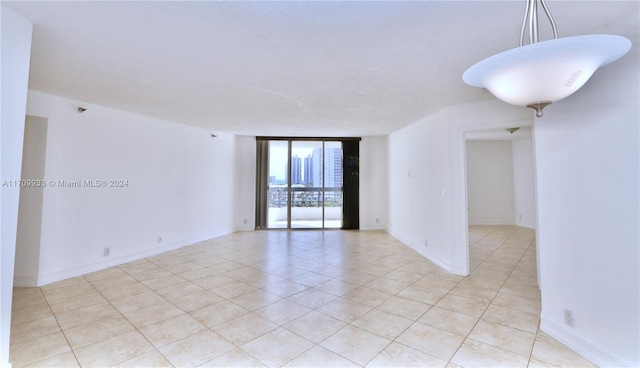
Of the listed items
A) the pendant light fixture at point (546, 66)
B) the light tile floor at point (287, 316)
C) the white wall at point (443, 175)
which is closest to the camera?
the pendant light fixture at point (546, 66)

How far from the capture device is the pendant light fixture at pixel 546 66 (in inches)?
35.6

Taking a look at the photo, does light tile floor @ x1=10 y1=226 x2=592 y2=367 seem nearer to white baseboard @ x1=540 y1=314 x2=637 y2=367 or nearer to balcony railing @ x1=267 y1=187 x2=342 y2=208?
white baseboard @ x1=540 y1=314 x2=637 y2=367

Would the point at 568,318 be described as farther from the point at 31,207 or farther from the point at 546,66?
the point at 31,207

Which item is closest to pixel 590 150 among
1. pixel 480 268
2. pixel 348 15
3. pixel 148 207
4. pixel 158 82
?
pixel 348 15

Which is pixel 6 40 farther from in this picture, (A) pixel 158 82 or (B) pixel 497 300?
(B) pixel 497 300

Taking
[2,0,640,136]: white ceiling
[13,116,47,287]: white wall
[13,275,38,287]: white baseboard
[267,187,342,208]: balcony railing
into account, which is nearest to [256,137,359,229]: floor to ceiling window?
[267,187,342,208]: balcony railing

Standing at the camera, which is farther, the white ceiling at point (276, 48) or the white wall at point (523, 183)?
the white wall at point (523, 183)

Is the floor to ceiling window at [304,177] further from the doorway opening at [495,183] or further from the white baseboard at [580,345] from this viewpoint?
the white baseboard at [580,345]

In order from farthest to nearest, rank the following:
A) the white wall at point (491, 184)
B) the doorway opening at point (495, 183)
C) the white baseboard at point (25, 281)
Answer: the white wall at point (491, 184)
the doorway opening at point (495, 183)
the white baseboard at point (25, 281)

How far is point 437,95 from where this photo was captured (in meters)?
3.15

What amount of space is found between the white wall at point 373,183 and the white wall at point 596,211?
4423mm

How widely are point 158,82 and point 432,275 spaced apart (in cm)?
403

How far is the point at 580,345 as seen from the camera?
187cm

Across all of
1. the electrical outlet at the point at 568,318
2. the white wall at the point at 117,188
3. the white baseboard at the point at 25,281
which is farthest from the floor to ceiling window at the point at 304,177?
the electrical outlet at the point at 568,318
